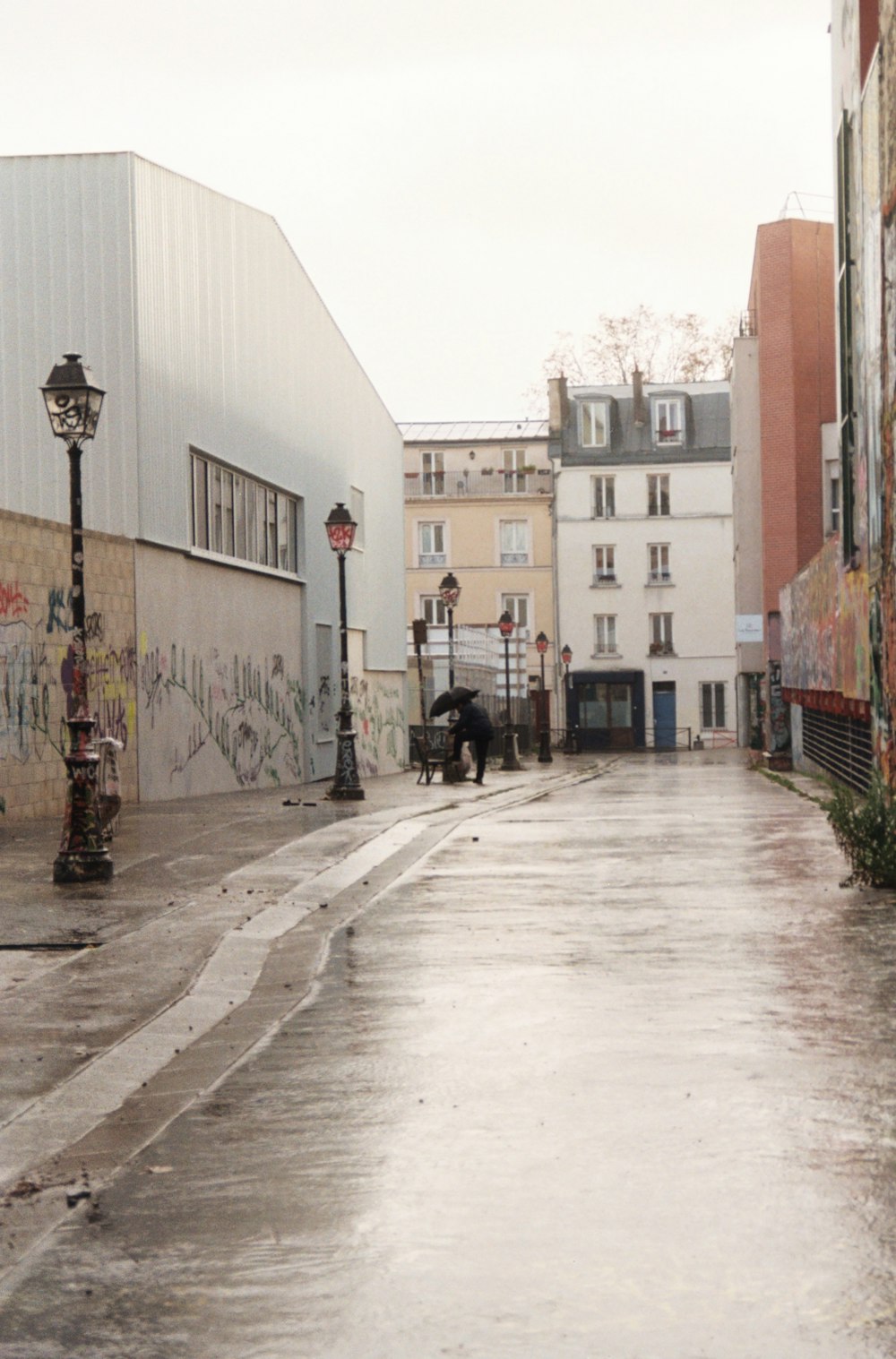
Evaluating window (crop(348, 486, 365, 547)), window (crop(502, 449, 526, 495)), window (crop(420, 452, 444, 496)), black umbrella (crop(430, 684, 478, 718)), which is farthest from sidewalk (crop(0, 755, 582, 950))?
window (crop(420, 452, 444, 496))

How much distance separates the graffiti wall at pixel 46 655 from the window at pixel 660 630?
160 feet

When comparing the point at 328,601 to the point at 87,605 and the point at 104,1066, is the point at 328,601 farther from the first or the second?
the point at 104,1066

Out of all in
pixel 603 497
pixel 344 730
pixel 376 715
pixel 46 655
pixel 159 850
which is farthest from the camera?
pixel 603 497

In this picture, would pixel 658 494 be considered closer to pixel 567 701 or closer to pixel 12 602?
pixel 567 701

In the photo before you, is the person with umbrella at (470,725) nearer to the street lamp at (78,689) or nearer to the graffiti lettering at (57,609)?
the graffiti lettering at (57,609)

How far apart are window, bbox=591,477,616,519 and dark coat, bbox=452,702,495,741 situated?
43.6m

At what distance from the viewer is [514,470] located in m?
75.8

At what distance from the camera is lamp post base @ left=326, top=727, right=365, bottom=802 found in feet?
81.0

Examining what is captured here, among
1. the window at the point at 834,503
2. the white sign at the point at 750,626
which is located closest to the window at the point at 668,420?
the white sign at the point at 750,626

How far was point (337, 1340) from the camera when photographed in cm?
380

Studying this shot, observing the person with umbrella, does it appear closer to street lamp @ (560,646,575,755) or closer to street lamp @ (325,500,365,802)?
street lamp @ (325,500,365,802)

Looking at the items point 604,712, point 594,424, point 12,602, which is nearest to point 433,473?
point 594,424

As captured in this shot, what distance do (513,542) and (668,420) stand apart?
845cm

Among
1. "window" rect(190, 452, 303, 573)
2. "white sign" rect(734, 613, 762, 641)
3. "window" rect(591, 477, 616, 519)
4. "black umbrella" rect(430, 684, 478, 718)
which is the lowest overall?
"black umbrella" rect(430, 684, 478, 718)
